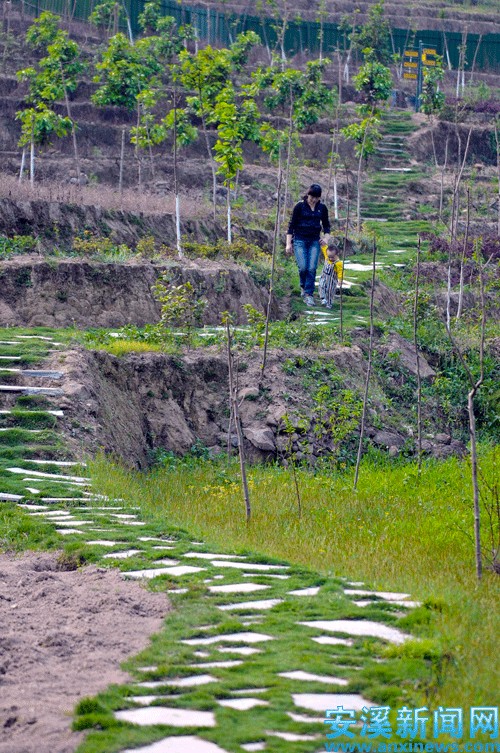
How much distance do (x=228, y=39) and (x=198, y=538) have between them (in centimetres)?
4269

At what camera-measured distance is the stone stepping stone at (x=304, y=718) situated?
4.55m

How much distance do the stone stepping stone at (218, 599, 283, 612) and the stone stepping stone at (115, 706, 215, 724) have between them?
1.52 metres

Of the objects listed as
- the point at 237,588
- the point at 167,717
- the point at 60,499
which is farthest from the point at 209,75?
the point at 167,717

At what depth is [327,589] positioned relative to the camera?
6707 mm

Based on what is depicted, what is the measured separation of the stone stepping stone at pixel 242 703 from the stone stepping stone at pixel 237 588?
178cm

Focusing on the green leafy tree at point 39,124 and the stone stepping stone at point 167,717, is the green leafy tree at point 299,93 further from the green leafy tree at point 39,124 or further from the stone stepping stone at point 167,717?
the stone stepping stone at point 167,717

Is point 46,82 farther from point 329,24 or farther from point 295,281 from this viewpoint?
point 329,24

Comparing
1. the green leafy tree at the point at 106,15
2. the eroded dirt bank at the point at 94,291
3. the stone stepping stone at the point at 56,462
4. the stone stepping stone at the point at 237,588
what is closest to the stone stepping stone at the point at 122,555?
the stone stepping stone at the point at 237,588

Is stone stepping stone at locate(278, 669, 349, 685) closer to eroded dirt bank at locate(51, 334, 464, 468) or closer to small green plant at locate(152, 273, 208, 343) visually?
eroded dirt bank at locate(51, 334, 464, 468)

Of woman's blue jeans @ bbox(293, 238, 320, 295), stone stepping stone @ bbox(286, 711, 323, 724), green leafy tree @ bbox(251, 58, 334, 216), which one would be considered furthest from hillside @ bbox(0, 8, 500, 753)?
green leafy tree @ bbox(251, 58, 334, 216)

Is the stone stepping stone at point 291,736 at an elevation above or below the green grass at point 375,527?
above

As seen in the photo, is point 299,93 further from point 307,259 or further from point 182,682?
point 182,682

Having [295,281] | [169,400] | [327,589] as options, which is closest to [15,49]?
[295,281]

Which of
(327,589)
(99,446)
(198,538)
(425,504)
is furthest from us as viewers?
(99,446)
